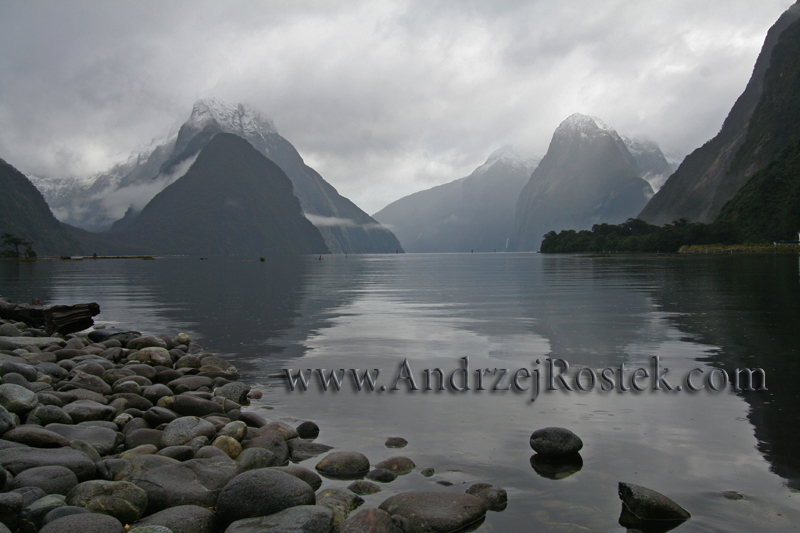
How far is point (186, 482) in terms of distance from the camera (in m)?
7.82

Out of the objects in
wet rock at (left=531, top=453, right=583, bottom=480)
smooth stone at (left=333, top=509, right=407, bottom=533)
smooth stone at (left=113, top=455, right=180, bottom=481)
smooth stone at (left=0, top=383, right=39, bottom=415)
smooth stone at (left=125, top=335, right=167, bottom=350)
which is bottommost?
wet rock at (left=531, top=453, right=583, bottom=480)

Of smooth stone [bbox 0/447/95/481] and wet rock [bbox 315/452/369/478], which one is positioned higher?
smooth stone [bbox 0/447/95/481]

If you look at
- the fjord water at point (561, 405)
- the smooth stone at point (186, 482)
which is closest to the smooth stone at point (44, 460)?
the smooth stone at point (186, 482)

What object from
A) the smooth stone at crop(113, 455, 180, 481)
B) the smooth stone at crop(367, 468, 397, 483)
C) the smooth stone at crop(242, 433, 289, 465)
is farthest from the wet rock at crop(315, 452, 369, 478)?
the smooth stone at crop(113, 455, 180, 481)

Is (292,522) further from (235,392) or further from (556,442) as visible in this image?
(235,392)

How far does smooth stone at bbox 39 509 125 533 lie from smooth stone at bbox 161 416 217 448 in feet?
10.7

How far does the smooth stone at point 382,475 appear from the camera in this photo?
855cm

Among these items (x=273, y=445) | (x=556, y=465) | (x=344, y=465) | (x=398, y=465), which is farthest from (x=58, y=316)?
(x=556, y=465)

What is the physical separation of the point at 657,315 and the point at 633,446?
19460 mm

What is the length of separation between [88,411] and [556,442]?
29.4 ft

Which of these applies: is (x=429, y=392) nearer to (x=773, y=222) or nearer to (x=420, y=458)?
(x=420, y=458)

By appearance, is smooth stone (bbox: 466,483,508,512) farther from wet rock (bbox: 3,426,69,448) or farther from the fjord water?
wet rock (bbox: 3,426,69,448)

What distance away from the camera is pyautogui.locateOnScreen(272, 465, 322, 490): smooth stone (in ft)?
27.3

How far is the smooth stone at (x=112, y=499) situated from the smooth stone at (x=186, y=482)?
0.20 meters
